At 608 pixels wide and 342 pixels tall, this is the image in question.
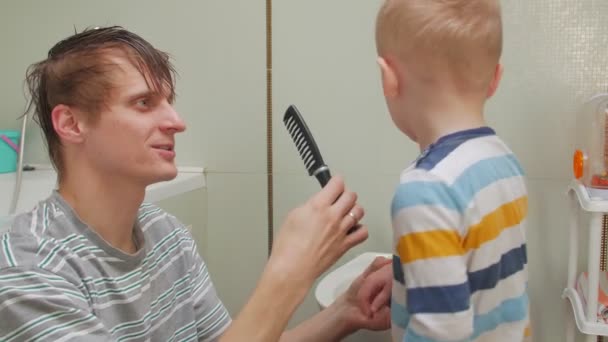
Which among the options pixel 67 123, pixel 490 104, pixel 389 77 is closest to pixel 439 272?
pixel 389 77

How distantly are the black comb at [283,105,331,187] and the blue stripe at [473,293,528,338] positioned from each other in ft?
0.92

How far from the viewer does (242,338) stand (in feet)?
2.21

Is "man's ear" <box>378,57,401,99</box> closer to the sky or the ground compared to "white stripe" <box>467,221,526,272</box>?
closer to the sky

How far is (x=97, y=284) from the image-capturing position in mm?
710

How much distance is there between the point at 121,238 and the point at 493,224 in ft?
1.65

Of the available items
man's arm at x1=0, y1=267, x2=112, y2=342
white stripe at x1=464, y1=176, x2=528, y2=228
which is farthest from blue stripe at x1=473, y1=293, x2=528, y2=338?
man's arm at x1=0, y1=267, x2=112, y2=342

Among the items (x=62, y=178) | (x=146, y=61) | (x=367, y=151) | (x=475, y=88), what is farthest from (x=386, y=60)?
(x=367, y=151)

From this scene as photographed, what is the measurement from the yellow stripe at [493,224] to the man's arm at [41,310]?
438 mm

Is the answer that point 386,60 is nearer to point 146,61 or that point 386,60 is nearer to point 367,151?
point 146,61

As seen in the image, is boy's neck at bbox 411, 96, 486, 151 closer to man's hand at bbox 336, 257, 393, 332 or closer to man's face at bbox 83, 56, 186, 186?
man's hand at bbox 336, 257, 393, 332

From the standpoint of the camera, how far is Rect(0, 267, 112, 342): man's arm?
61 cm

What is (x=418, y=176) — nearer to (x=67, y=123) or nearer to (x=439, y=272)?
(x=439, y=272)

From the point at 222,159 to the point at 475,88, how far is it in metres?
0.96

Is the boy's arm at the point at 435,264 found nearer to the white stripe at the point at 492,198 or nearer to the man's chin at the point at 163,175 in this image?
the white stripe at the point at 492,198
